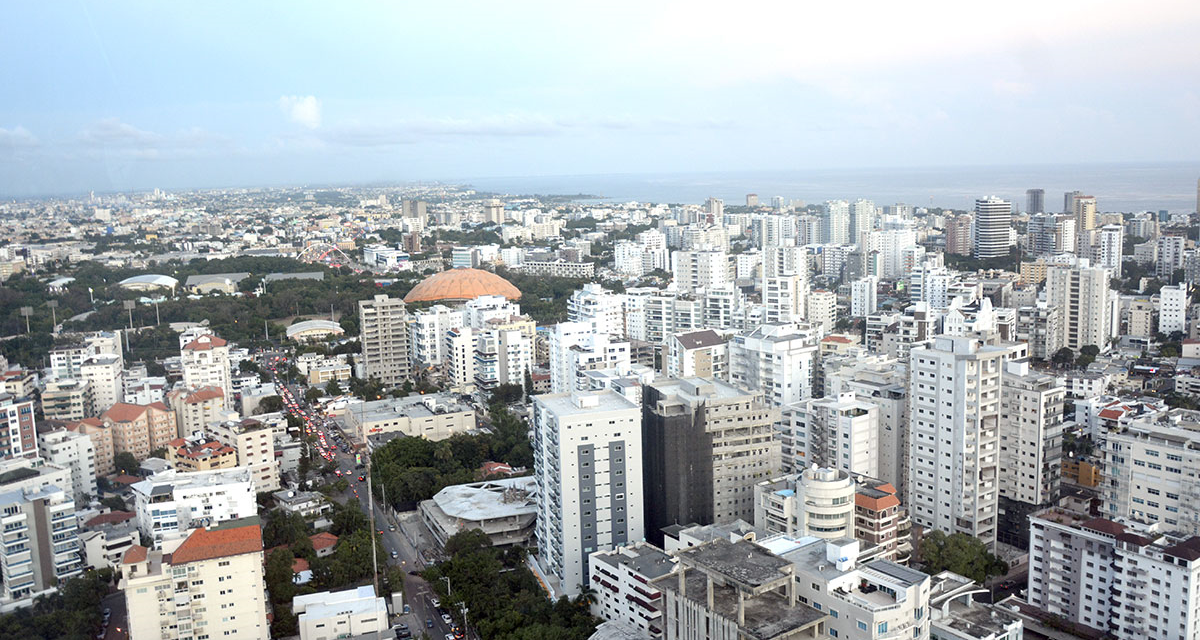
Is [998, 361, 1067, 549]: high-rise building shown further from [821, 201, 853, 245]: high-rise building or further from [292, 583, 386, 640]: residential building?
[821, 201, 853, 245]: high-rise building

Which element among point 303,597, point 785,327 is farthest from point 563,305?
point 303,597

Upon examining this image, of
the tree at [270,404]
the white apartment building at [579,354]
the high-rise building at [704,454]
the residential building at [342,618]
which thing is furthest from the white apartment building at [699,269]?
the residential building at [342,618]

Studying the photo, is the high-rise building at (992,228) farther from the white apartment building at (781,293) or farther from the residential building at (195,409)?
the residential building at (195,409)

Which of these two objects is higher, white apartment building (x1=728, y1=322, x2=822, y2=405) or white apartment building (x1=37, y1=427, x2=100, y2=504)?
white apartment building (x1=728, y1=322, x2=822, y2=405)

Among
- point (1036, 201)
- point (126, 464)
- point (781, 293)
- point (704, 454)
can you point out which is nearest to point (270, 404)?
point (126, 464)

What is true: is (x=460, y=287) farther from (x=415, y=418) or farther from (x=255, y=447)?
(x=255, y=447)

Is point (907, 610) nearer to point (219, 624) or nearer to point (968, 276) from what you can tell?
point (219, 624)

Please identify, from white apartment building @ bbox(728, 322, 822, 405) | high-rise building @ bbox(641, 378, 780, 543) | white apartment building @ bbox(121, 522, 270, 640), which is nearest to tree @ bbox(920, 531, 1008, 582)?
high-rise building @ bbox(641, 378, 780, 543)
